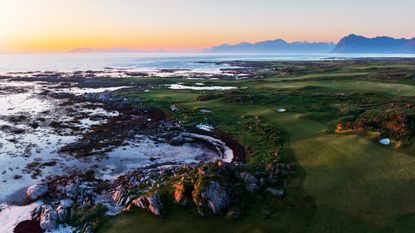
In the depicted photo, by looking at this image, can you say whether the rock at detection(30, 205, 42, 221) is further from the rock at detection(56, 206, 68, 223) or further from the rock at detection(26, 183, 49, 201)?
the rock at detection(26, 183, 49, 201)

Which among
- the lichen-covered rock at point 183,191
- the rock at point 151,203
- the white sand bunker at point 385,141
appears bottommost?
the rock at point 151,203

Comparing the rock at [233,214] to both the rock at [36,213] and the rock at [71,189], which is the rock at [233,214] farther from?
the rock at [36,213]

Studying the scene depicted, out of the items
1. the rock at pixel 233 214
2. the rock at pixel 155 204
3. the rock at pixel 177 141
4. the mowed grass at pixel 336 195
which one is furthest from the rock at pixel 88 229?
the rock at pixel 177 141

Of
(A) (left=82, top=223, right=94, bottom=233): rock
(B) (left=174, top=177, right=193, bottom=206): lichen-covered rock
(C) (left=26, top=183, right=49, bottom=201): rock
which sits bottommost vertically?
(C) (left=26, top=183, right=49, bottom=201): rock

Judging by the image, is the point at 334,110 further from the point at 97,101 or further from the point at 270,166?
the point at 97,101

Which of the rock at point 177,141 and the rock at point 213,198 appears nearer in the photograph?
the rock at point 213,198

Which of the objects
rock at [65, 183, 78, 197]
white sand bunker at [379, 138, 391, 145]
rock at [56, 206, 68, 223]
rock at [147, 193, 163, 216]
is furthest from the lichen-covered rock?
white sand bunker at [379, 138, 391, 145]

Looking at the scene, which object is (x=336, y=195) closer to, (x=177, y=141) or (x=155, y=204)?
(x=155, y=204)

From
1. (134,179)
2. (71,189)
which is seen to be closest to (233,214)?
(134,179)
